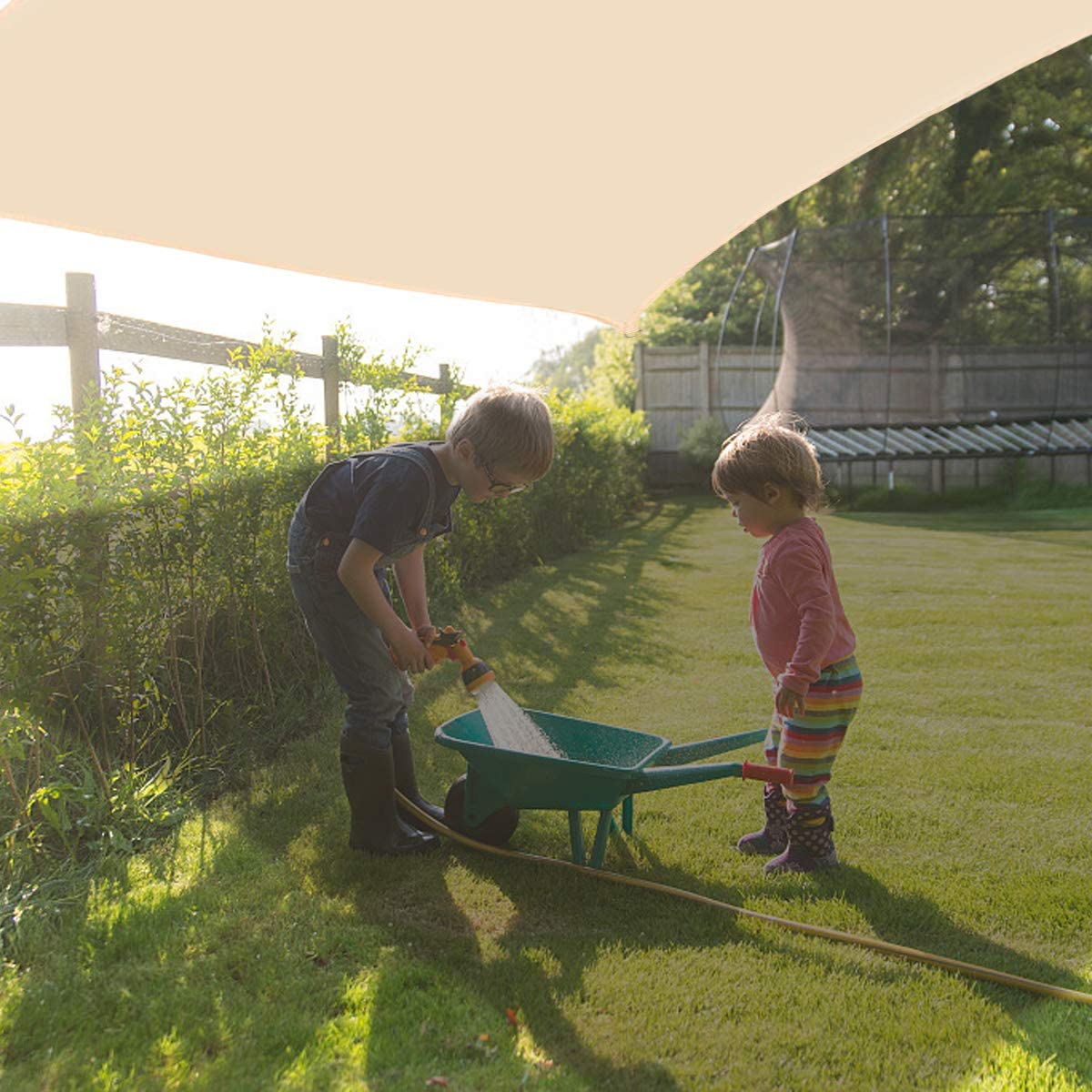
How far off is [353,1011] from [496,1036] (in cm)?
33

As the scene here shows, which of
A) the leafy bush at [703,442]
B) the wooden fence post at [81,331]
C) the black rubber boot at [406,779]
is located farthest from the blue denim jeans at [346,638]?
the leafy bush at [703,442]

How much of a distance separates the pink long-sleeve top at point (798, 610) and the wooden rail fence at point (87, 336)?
2.27 m

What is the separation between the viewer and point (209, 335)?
4.31 meters

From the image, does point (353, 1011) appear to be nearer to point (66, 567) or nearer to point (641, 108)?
point (66, 567)

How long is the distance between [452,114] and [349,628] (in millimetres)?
1540

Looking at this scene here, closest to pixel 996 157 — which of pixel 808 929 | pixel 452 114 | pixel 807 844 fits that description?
pixel 452 114

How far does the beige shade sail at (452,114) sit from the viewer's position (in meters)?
2.43

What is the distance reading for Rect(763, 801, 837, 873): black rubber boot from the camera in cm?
290

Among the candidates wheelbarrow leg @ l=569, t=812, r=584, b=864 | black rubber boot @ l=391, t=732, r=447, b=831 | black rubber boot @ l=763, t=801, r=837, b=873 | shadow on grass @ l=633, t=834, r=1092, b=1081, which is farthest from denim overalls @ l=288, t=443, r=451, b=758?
black rubber boot @ l=763, t=801, r=837, b=873

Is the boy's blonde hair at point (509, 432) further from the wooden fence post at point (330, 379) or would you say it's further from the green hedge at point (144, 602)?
the wooden fence post at point (330, 379)

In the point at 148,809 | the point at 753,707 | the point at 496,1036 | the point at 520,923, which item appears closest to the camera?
the point at 496,1036

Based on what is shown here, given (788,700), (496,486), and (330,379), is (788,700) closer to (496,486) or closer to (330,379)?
(496,486)

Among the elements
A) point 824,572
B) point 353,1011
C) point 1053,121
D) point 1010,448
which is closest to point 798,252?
point 1010,448

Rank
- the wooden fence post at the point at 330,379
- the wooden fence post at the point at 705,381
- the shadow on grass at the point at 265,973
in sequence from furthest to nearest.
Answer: the wooden fence post at the point at 705,381 < the wooden fence post at the point at 330,379 < the shadow on grass at the point at 265,973
